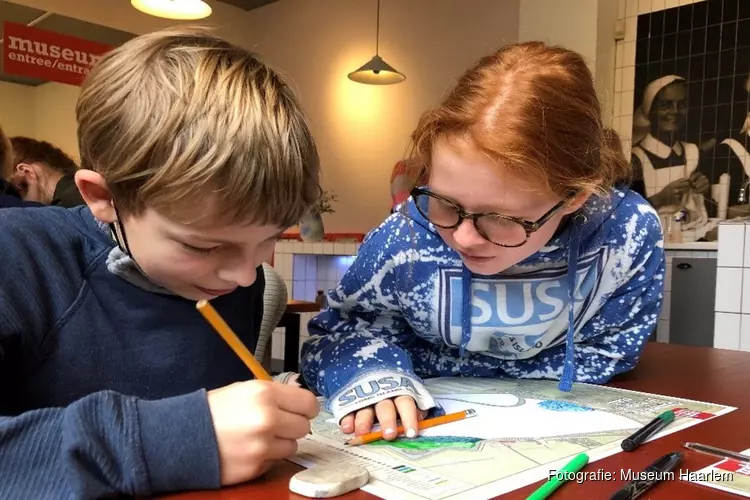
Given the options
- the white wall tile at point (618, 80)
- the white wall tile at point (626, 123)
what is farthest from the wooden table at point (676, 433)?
the white wall tile at point (618, 80)

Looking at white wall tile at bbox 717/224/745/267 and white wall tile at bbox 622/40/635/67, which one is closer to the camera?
white wall tile at bbox 717/224/745/267

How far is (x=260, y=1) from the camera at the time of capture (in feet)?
17.0

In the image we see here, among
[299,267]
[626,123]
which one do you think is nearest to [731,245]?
[626,123]

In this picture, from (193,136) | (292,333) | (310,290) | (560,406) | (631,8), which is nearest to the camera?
(193,136)

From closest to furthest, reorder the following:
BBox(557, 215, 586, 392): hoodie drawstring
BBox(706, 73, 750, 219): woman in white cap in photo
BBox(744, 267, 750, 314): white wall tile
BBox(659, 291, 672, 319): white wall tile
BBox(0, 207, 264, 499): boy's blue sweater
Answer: BBox(0, 207, 264, 499): boy's blue sweater
BBox(557, 215, 586, 392): hoodie drawstring
BBox(744, 267, 750, 314): white wall tile
BBox(659, 291, 672, 319): white wall tile
BBox(706, 73, 750, 219): woman in white cap in photo

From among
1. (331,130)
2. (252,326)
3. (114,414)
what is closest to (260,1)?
(331,130)

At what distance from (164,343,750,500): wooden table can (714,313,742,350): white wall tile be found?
4.27 feet

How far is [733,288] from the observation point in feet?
7.53

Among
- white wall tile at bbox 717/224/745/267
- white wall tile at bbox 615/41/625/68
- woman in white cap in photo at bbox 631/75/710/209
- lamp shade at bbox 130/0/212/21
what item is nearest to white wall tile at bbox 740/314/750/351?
white wall tile at bbox 717/224/745/267

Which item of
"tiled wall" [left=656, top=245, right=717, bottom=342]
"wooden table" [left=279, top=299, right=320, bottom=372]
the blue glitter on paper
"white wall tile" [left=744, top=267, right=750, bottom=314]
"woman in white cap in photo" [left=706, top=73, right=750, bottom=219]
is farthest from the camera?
"woman in white cap in photo" [left=706, top=73, right=750, bottom=219]

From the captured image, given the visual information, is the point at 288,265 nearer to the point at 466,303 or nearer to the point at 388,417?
the point at 466,303

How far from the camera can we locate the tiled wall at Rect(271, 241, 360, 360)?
3863mm

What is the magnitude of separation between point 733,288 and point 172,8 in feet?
9.12

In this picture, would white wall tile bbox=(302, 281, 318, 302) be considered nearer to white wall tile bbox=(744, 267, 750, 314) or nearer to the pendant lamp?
the pendant lamp
